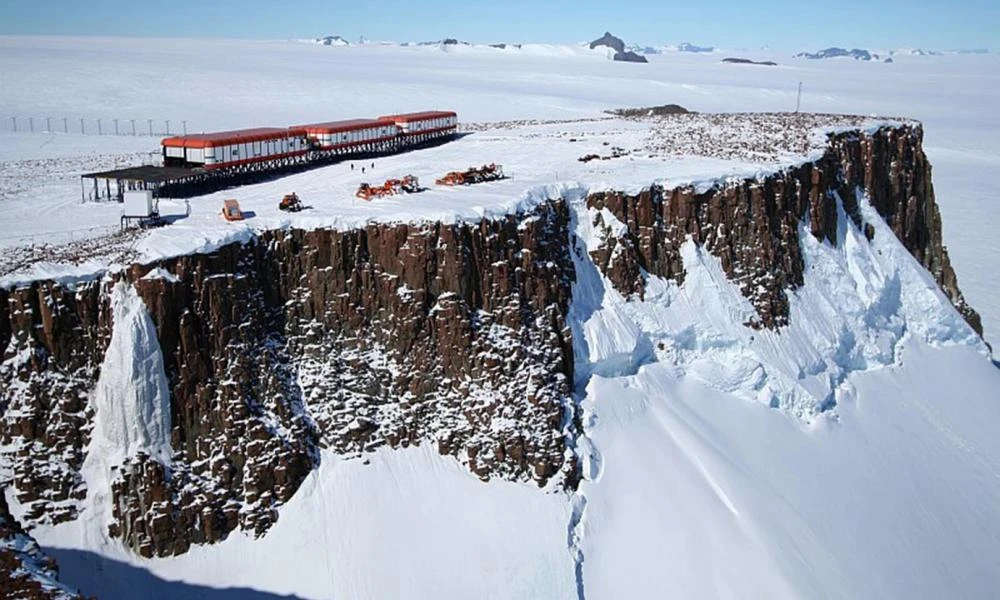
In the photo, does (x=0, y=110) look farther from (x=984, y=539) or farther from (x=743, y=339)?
(x=984, y=539)

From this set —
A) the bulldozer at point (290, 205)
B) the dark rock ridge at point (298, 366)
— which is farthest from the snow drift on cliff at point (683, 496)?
the bulldozer at point (290, 205)

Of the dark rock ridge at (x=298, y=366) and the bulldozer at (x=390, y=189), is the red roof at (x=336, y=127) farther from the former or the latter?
the dark rock ridge at (x=298, y=366)

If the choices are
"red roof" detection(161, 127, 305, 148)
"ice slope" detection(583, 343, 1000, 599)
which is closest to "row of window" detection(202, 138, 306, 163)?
"red roof" detection(161, 127, 305, 148)

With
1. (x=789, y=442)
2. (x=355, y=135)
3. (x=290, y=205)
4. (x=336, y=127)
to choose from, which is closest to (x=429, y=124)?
(x=355, y=135)

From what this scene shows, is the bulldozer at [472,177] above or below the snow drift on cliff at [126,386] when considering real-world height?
above

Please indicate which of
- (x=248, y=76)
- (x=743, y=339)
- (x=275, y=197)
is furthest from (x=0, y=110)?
(x=743, y=339)
